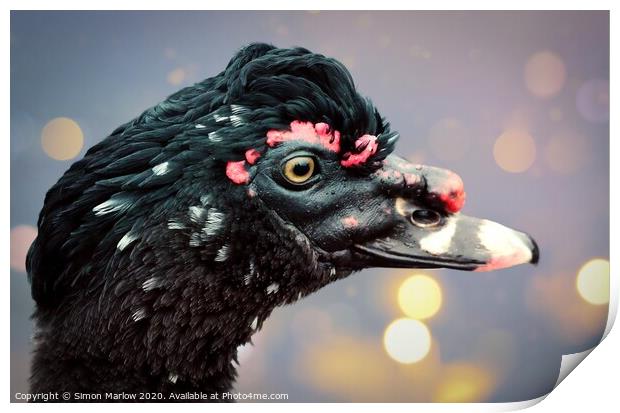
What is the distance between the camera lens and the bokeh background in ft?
10.9

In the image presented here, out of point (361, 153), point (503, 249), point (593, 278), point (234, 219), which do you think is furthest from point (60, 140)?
point (593, 278)

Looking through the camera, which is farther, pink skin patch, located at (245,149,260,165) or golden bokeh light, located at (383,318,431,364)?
golden bokeh light, located at (383,318,431,364)

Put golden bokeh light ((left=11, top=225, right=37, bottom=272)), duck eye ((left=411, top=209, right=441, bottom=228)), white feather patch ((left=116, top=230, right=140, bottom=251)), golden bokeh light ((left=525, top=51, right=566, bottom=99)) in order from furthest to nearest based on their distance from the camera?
golden bokeh light ((left=525, top=51, right=566, bottom=99))
golden bokeh light ((left=11, top=225, right=37, bottom=272))
duck eye ((left=411, top=209, right=441, bottom=228))
white feather patch ((left=116, top=230, right=140, bottom=251))

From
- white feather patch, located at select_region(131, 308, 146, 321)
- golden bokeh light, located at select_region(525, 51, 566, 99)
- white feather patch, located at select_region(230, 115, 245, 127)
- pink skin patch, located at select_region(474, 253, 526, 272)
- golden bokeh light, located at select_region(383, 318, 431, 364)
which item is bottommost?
golden bokeh light, located at select_region(383, 318, 431, 364)

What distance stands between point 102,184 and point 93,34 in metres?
1.13

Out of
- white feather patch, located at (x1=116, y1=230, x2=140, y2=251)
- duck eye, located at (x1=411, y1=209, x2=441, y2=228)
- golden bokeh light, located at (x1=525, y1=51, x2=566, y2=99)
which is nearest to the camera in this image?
white feather patch, located at (x1=116, y1=230, x2=140, y2=251)

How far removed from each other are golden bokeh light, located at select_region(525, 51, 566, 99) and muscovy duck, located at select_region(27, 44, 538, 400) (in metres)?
1.07

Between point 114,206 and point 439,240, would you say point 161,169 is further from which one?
point 439,240

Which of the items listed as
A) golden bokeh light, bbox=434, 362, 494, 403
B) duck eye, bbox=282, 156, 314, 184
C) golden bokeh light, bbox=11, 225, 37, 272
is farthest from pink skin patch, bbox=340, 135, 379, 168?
golden bokeh light, bbox=11, 225, 37, 272

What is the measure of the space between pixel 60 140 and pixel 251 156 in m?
1.27

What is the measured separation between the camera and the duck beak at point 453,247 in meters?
2.57

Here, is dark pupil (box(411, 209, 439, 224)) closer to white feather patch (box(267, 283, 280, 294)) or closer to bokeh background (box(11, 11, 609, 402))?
white feather patch (box(267, 283, 280, 294))

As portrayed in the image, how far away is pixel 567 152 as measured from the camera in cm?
340
